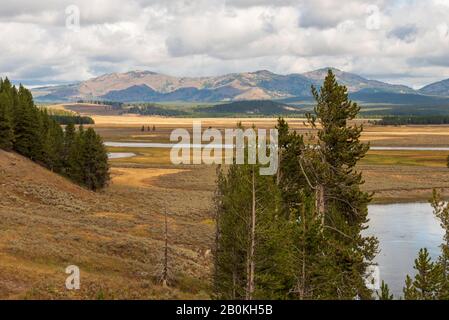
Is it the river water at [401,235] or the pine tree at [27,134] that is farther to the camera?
the pine tree at [27,134]

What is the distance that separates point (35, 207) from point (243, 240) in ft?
139

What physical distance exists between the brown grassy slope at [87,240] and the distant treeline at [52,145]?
470cm

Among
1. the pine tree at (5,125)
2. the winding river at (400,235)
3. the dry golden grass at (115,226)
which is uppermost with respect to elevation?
the pine tree at (5,125)

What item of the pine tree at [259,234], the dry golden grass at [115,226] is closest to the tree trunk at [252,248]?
the pine tree at [259,234]

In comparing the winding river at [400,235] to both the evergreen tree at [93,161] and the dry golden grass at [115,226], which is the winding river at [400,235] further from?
the evergreen tree at [93,161]

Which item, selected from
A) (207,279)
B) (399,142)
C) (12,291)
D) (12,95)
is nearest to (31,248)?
(12,291)

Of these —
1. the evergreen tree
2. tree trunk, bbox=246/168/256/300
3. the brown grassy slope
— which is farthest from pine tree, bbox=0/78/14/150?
tree trunk, bbox=246/168/256/300

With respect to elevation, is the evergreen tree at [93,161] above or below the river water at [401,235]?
above

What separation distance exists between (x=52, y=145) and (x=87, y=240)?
43.1 m

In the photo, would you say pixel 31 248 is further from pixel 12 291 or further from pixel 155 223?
pixel 155 223

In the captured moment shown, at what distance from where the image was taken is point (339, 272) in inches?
1080

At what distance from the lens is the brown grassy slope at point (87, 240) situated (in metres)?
34.6

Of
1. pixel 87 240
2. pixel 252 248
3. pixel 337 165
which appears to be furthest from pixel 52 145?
pixel 252 248

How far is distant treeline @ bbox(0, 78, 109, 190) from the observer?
3253 inches
